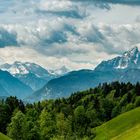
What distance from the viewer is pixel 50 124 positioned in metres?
152

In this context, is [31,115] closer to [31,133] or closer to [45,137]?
[45,137]

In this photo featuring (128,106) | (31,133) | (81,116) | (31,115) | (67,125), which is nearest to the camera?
(31,133)

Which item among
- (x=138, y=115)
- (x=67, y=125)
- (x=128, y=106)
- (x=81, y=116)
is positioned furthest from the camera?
(x=128, y=106)

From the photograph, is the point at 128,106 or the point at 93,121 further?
the point at 128,106

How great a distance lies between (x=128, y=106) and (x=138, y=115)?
6641 cm

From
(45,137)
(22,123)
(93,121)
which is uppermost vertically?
(22,123)

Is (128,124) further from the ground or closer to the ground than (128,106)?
further from the ground

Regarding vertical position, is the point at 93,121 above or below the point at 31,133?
below

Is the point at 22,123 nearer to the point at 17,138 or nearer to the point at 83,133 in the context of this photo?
the point at 17,138

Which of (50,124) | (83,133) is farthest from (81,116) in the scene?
(83,133)

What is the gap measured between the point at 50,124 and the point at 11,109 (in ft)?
142

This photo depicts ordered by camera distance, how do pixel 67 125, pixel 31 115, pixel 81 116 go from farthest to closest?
1. pixel 31 115
2. pixel 81 116
3. pixel 67 125

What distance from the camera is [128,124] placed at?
128875 mm

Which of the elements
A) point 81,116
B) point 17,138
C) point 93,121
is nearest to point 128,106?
point 93,121
